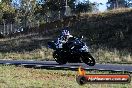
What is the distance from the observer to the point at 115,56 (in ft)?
99.6

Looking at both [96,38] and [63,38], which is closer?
[63,38]

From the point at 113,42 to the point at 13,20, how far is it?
52.8 metres

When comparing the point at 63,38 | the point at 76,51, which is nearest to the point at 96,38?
the point at 76,51

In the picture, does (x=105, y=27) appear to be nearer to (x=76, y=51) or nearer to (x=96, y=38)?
(x=96, y=38)

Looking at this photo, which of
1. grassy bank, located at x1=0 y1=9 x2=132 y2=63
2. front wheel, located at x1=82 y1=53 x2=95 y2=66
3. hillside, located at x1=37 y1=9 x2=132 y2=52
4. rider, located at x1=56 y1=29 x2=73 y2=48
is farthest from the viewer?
hillside, located at x1=37 y1=9 x2=132 y2=52

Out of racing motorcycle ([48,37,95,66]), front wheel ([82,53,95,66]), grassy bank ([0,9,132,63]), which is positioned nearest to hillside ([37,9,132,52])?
grassy bank ([0,9,132,63])

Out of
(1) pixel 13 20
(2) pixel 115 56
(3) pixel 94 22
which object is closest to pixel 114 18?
(3) pixel 94 22

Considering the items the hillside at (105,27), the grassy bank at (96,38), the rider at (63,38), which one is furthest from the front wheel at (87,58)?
the hillside at (105,27)

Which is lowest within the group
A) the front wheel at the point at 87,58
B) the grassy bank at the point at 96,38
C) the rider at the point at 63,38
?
the grassy bank at the point at 96,38

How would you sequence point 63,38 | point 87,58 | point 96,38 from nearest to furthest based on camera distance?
point 87,58 < point 63,38 < point 96,38

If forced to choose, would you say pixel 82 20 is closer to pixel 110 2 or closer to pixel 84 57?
pixel 110 2

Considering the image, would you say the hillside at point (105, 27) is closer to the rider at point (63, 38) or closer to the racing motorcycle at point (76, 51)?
the racing motorcycle at point (76, 51)

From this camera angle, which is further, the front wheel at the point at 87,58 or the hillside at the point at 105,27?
the hillside at the point at 105,27

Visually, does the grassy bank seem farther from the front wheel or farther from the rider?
the front wheel
